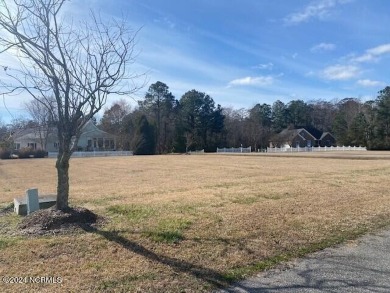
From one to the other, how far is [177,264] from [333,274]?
1.86 metres

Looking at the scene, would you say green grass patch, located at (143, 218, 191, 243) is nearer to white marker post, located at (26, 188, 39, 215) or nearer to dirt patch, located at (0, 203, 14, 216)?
white marker post, located at (26, 188, 39, 215)

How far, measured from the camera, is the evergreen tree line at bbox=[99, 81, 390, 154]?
6712 cm

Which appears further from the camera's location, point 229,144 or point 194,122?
point 229,144

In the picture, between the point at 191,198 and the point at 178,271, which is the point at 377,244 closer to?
the point at 178,271

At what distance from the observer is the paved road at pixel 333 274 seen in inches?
143

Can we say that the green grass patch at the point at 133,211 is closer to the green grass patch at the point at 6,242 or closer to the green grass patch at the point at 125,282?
the green grass patch at the point at 6,242

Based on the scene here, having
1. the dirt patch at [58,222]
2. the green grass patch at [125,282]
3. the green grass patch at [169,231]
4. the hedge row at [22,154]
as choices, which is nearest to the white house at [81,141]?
the hedge row at [22,154]

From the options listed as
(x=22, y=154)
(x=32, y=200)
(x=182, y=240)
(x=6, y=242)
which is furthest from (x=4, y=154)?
(x=182, y=240)

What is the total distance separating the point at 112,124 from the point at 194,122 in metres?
17.9

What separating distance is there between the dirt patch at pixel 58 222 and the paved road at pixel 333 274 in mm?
3199

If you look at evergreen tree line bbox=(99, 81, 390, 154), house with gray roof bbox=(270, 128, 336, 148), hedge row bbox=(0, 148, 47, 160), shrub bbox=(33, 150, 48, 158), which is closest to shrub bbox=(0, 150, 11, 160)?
hedge row bbox=(0, 148, 47, 160)

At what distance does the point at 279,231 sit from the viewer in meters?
5.71

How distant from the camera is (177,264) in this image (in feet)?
13.9

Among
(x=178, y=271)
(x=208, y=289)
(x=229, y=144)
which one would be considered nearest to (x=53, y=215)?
(x=178, y=271)
